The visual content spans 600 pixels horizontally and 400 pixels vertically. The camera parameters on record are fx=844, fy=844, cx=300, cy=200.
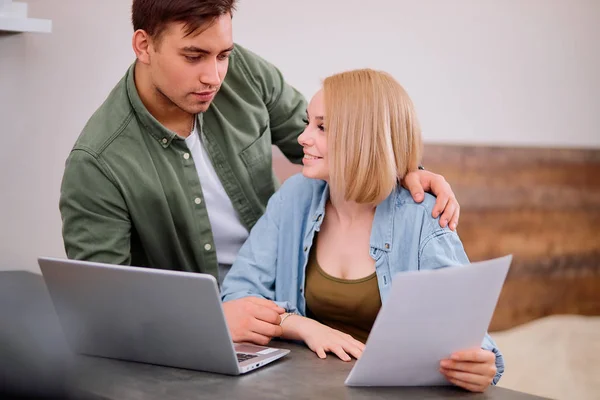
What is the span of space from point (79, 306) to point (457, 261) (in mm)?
645

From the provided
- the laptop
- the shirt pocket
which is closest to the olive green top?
the laptop

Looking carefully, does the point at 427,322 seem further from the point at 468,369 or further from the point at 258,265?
the point at 258,265

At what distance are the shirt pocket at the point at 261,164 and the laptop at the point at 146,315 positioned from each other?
66cm

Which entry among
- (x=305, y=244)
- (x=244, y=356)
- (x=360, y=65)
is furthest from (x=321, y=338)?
(x=360, y=65)

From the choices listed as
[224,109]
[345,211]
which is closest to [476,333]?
[345,211]

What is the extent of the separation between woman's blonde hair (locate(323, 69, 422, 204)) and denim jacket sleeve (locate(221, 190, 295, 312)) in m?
0.17

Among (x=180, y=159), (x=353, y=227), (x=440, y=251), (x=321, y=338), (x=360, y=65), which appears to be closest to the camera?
(x=321, y=338)

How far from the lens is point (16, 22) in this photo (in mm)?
1836

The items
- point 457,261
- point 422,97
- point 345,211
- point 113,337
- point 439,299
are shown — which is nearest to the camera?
point 439,299

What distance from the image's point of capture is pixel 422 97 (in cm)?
279

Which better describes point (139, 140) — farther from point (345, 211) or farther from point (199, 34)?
point (345, 211)

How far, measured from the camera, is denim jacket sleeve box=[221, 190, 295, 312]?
62.0 inches

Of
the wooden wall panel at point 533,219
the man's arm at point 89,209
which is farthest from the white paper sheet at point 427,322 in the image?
the wooden wall panel at point 533,219

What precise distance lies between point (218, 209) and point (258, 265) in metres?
0.30
